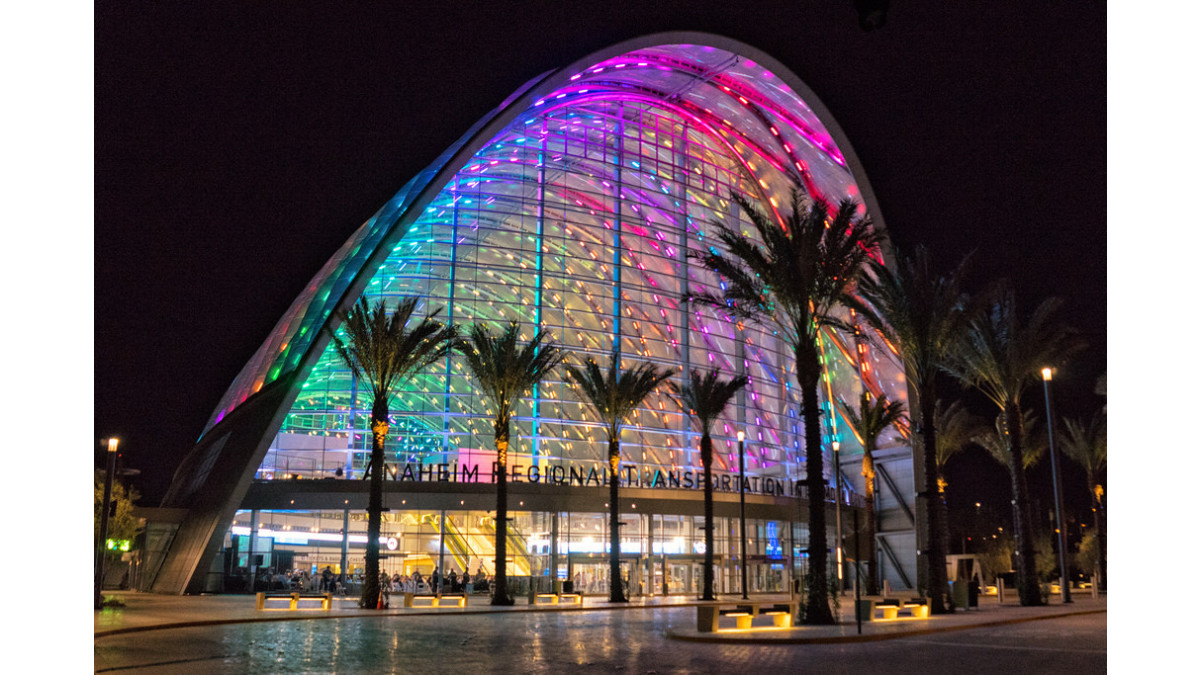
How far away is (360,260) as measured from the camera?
161 feet

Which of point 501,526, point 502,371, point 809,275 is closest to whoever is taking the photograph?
point 809,275

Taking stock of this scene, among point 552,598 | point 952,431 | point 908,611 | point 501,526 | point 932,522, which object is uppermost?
point 952,431

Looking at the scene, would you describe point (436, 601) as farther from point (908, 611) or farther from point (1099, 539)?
point (1099, 539)

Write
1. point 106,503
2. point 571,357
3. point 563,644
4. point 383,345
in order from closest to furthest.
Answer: point 563,644, point 106,503, point 383,345, point 571,357

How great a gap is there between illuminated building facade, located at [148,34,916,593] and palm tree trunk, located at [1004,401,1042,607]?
16.9 metres

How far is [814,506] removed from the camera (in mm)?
27625

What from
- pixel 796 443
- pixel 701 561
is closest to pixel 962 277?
pixel 701 561

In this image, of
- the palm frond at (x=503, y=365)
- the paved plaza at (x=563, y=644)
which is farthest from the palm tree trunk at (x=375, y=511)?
the palm frond at (x=503, y=365)

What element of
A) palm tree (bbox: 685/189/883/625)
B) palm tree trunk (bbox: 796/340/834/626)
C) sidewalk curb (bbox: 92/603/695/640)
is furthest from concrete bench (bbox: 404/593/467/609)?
palm tree (bbox: 685/189/883/625)

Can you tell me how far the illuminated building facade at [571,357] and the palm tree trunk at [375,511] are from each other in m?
10.1

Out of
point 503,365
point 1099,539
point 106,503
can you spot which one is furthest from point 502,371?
point 1099,539

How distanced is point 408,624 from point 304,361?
22067 mm

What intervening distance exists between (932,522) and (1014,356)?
8.68 meters

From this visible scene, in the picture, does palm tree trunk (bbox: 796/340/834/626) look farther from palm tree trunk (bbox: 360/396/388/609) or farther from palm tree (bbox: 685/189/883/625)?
palm tree trunk (bbox: 360/396/388/609)
